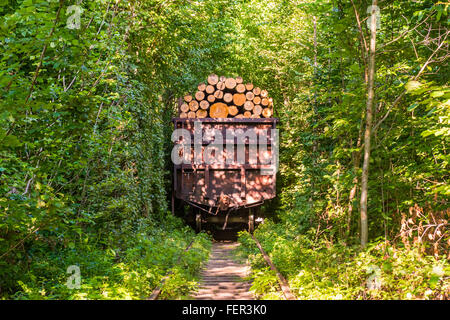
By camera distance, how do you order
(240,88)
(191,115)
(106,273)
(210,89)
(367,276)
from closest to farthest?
(367,276), (106,273), (191,115), (210,89), (240,88)

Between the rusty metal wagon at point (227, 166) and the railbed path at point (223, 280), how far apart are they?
128 inches

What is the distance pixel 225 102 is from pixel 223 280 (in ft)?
27.6

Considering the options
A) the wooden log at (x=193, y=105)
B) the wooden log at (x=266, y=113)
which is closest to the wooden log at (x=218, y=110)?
the wooden log at (x=193, y=105)

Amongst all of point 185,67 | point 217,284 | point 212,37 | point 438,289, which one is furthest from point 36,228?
point 212,37

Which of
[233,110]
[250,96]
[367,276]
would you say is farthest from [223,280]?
[250,96]

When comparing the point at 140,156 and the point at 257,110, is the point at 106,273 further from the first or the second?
the point at 257,110

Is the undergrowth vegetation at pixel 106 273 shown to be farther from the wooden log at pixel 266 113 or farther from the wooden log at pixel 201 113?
the wooden log at pixel 266 113

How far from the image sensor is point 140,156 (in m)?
12.6

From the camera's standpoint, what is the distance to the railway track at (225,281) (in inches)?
275

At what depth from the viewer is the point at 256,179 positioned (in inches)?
601
